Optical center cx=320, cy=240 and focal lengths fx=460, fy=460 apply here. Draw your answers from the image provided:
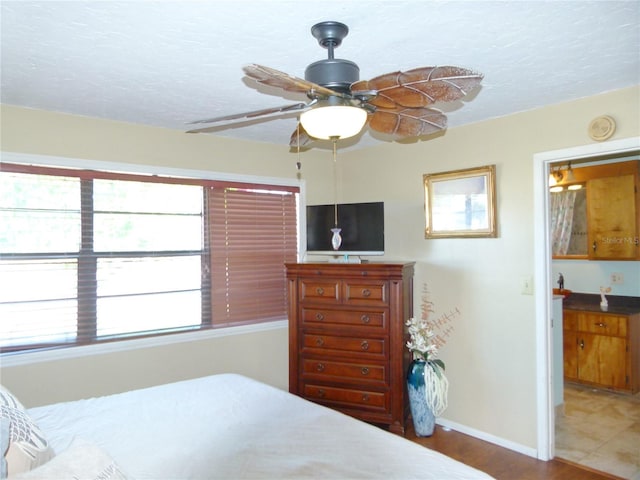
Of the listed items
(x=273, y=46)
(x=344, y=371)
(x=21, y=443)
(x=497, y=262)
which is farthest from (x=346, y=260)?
(x=21, y=443)

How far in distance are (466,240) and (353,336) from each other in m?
1.14

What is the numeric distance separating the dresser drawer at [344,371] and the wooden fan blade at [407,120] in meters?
1.98

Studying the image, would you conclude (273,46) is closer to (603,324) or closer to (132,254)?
(132,254)

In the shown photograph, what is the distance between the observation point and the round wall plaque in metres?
2.74

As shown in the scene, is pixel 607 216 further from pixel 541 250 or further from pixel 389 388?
pixel 389 388

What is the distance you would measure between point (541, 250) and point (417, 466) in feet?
6.64

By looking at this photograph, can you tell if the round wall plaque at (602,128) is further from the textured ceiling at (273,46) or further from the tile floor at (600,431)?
the tile floor at (600,431)

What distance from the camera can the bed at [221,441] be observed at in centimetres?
152

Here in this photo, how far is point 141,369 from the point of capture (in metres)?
3.37

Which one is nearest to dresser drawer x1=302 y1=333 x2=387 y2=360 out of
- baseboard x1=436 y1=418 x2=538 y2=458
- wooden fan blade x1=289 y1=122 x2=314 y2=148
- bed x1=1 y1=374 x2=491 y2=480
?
baseboard x1=436 y1=418 x2=538 y2=458

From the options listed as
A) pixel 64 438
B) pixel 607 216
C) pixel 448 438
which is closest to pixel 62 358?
pixel 64 438

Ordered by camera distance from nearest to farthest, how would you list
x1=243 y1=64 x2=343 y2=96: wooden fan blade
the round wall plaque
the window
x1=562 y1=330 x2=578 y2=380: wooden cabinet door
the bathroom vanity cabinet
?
x1=243 y1=64 x2=343 y2=96: wooden fan blade
the round wall plaque
the window
the bathroom vanity cabinet
x1=562 y1=330 x2=578 y2=380: wooden cabinet door

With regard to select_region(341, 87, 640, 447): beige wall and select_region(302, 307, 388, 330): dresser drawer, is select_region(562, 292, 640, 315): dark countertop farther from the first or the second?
select_region(302, 307, 388, 330): dresser drawer

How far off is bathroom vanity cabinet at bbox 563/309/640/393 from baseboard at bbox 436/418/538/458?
1.89 m
